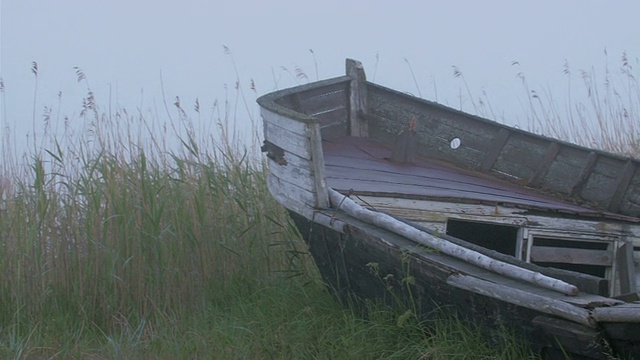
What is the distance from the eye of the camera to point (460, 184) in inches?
249

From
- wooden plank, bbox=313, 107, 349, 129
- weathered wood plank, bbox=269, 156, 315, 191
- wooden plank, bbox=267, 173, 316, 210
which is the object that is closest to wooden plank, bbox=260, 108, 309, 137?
weathered wood plank, bbox=269, 156, 315, 191

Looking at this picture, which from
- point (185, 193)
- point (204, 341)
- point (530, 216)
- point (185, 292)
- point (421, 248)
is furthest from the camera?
point (185, 193)

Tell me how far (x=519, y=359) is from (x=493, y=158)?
9.61 feet

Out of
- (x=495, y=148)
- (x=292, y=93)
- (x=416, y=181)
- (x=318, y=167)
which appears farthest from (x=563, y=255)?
(x=292, y=93)

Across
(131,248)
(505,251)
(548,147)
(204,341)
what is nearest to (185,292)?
(131,248)

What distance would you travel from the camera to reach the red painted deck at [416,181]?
5746 mm

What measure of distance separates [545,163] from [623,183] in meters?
0.56

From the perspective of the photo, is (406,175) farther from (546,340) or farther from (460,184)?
(546,340)

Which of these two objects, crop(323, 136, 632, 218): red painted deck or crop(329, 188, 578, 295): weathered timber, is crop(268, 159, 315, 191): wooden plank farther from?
crop(323, 136, 632, 218): red painted deck

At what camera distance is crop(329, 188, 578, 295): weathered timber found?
3.83 m

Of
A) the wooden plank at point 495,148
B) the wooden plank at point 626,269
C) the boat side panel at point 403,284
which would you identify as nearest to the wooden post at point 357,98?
the wooden plank at point 495,148

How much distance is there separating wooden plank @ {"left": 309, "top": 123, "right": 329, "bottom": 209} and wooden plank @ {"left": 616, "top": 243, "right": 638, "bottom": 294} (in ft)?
5.49

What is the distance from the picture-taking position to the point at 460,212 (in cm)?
570

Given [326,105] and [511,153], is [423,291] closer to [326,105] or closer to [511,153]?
[511,153]
